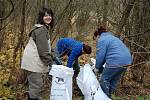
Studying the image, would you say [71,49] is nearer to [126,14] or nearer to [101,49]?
[126,14]

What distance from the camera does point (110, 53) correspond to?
6230 mm

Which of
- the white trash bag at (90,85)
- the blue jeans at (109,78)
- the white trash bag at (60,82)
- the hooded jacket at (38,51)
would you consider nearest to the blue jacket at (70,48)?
the white trash bag at (90,85)

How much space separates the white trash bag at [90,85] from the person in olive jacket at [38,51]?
27.6 inches

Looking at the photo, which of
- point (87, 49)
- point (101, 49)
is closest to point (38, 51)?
point (101, 49)

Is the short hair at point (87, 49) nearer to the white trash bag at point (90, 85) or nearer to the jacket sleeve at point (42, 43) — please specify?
the white trash bag at point (90, 85)

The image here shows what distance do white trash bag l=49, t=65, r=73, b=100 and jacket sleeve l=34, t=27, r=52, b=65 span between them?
9.6 inches

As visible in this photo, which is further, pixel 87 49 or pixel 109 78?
pixel 87 49

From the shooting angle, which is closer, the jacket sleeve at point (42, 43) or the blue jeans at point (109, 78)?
the jacket sleeve at point (42, 43)

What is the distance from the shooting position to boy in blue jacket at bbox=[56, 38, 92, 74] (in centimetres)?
733

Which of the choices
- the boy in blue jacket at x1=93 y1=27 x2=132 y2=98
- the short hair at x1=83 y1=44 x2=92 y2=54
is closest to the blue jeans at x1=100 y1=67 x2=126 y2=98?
the boy in blue jacket at x1=93 y1=27 x2=132 y2=98

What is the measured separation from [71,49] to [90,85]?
153 cm

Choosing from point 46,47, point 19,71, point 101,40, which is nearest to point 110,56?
point 101,40

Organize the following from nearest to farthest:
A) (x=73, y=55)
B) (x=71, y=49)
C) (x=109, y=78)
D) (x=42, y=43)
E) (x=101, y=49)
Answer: (x=42, y=43) < (x=101, y=49) < (x=109, y=78) < (x=73, y=55) < (x=71, y=49)

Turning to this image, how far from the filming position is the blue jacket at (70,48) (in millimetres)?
7363
